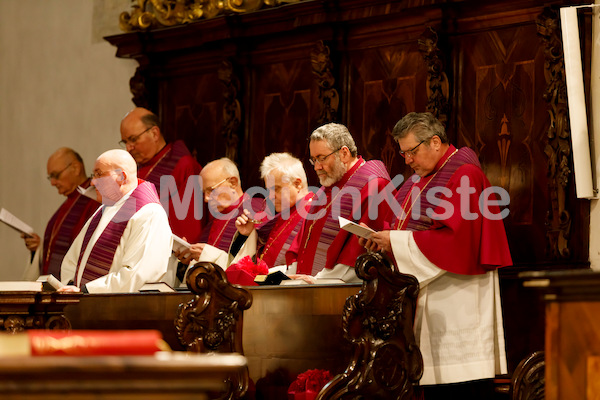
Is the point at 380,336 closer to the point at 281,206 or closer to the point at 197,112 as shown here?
the point at 281,206

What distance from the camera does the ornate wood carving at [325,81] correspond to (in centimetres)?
786

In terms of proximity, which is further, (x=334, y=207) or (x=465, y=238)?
(x=334, y=207)

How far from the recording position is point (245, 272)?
19.7ft

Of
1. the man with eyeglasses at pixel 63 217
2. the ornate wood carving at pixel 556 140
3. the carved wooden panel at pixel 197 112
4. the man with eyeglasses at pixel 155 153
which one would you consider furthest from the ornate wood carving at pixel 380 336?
the man with eyeglasses at pixel 63 217

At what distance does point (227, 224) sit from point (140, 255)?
→ 117 centimetres

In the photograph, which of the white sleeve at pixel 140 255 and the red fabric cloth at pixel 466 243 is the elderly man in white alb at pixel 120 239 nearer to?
the white sleeve at pixel 140 255

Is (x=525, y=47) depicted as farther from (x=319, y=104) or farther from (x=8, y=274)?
(x=8, y=274)

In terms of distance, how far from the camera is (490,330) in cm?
564

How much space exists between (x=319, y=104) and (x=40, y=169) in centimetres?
395

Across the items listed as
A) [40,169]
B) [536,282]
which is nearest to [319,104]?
[40,169]

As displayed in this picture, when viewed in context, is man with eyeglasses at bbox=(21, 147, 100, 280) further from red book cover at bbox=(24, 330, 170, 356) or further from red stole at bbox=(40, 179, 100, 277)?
red book cover at bbox=(24, 330, 170, 356)

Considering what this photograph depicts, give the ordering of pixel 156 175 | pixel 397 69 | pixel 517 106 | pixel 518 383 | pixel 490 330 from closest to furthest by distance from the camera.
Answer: pixel 518 383, pixel 490 330, pixel 517 106, pixel 397 69, pixel 156 175

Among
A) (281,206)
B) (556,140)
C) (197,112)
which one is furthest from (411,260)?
(197,112)

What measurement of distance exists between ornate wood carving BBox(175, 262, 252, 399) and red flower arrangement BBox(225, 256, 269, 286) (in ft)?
2.49
